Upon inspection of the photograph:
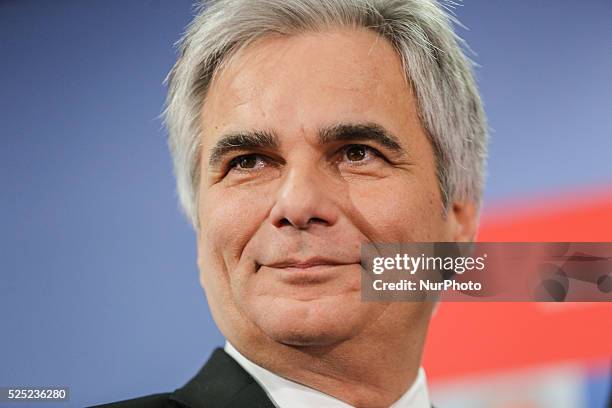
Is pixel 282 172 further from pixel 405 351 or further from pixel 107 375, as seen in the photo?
pixel 107 375

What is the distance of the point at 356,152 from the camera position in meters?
1.65

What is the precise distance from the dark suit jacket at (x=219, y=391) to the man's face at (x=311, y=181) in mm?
70

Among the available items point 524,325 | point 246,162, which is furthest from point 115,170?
point 524,325

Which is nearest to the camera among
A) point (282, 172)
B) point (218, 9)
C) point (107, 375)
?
point (282, 172)

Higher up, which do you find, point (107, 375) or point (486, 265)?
point (486, 265)

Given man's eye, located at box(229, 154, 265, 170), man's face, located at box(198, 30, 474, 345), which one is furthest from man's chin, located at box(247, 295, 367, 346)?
man's eye, located at box(229, 154, 265, 170)

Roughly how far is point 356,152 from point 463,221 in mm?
343

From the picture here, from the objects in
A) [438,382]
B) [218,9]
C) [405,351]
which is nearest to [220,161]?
[218,9]

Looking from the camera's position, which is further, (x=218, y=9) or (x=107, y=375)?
(x=107, y=375)

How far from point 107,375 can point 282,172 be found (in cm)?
69

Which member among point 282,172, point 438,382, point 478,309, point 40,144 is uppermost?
point 40,144

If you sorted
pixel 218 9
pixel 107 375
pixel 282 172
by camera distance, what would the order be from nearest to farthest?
pixel 282 172
pixel 218 9
pixel 107 375

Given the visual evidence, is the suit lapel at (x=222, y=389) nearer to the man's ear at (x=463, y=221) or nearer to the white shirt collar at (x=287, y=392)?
the white shirt collar at (x=287, y=392)

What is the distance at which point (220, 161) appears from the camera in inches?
66.6
